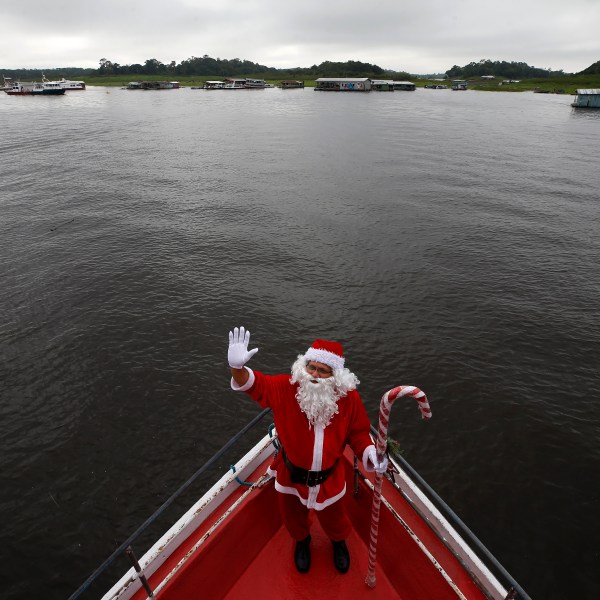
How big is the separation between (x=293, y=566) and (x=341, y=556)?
721mm

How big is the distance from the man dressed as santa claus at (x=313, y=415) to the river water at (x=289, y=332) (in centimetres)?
663

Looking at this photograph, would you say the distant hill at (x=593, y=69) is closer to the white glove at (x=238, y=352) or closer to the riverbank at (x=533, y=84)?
the riverbank at (x=533, y=84)

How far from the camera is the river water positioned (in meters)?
9.70

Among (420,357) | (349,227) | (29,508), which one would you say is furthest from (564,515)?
(349,227)

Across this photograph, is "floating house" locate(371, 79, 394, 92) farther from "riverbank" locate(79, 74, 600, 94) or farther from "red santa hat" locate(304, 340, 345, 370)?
"red santa hat" locate(304, 340, 345, 370)

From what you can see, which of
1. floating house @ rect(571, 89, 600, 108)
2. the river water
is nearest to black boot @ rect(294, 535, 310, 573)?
the river water

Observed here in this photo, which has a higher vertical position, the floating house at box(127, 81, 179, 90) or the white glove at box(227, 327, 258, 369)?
the floating house at box(127, 81, 179, 90)

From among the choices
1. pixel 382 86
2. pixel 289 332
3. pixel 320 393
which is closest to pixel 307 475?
pixel 320 393

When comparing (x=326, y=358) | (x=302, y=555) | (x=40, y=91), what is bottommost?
(x=302, y=555)

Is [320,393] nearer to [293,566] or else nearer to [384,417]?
[384,417]

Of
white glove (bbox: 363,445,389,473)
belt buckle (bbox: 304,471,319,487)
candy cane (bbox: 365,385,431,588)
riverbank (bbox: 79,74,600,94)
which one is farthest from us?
riverbank (bbox: 79,74,600,94)

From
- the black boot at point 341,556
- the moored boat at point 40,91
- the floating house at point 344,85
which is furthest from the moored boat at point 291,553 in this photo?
the floating house at point 344,85

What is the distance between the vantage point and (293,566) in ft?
18.1

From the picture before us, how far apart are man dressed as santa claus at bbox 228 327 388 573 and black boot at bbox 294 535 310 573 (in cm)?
94
